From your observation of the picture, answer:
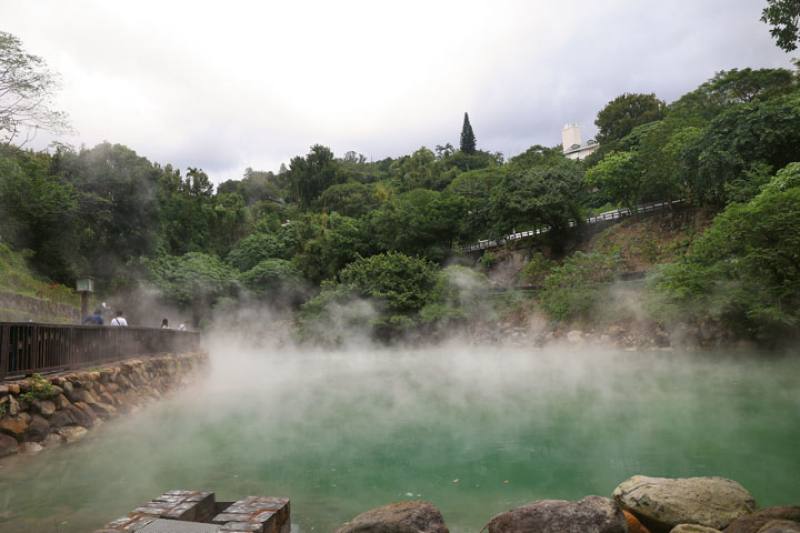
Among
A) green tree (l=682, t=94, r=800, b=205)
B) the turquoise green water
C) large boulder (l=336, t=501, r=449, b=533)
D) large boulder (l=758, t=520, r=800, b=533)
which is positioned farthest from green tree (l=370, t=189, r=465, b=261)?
large boulder (l=758, t=520, r=800, b=533)

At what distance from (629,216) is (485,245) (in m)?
7.73

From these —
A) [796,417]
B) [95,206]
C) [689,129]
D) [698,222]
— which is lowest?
[796,417]

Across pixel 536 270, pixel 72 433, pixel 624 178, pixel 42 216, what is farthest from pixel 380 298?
pixel 72 433

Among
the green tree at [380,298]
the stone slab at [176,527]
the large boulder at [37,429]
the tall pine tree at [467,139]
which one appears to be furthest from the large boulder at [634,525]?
the tall pine tree at [467,139]

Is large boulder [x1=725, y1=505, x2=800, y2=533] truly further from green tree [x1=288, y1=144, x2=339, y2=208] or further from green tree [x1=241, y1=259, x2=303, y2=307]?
green tree [x1=288, y1=144, x2=339, y2=208]

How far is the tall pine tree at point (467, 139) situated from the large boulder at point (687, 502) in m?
60.3

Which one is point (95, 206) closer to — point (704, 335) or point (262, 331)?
point (262, 331)

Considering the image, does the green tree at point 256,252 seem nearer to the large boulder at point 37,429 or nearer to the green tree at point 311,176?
the green tree at point 311,176

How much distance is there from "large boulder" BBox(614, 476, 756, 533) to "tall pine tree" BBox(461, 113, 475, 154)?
6034 cm

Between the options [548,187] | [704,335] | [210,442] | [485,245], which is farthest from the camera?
[485,245]

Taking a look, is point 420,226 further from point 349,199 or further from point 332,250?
point 349,199

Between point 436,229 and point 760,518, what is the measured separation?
26367mm

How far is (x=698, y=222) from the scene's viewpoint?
71.7ft

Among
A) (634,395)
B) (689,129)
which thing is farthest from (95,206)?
(689,129)
